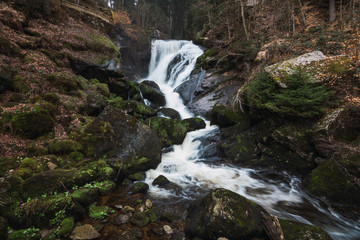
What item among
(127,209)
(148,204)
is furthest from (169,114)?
(127,209)

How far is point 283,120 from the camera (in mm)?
7281

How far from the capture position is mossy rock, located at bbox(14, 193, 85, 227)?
341 centimetres

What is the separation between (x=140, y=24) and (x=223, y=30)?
56.8 ft

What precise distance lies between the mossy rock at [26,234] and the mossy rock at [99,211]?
1.01m

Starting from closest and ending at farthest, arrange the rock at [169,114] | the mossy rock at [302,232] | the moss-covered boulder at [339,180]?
the mossy rock at [302,232] < the moss-covered boulder at [339,180] < the rock at [169,114]

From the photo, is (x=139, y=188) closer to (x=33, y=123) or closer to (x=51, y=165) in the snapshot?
(x=51, y=165)

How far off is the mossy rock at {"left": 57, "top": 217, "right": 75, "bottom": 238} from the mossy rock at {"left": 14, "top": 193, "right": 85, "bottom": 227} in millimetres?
208

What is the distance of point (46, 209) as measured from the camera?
139 inches

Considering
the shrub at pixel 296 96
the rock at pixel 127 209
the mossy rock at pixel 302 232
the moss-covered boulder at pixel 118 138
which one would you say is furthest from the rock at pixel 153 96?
the mossy rock at pixel 302 232

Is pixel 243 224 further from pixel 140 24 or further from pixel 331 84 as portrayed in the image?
pixel 140 24

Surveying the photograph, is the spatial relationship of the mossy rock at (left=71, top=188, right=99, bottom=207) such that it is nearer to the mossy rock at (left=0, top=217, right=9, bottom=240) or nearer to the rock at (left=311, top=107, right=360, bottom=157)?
the mossy rock at (left=0, top=217, right=9, bottom=240)

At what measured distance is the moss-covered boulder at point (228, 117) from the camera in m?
9.18

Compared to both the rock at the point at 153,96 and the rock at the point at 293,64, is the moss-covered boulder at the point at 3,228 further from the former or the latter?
the rock at the point at 153,96

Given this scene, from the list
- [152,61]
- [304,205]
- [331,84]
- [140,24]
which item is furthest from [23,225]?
[140,24]
